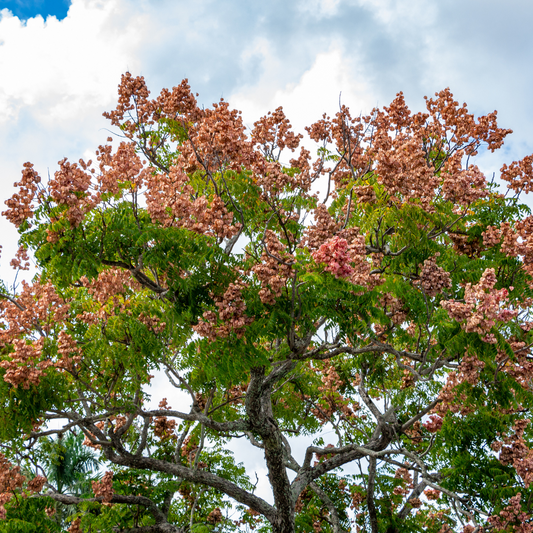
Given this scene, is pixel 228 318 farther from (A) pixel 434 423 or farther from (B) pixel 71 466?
(B) pixel 71 466

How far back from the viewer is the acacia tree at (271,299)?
5.55 m

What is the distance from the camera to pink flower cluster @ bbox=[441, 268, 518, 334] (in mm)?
5102

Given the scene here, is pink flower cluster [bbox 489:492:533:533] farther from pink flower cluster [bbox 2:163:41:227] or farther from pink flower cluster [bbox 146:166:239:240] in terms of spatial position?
pink flower cluster [bbox 2:163:41:227]

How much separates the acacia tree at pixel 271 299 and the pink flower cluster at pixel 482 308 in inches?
0.8

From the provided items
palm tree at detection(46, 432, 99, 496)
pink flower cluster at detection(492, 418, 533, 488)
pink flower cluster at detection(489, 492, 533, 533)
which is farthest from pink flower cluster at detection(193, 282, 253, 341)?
palm tree at detection(46, 432, 99, 496)

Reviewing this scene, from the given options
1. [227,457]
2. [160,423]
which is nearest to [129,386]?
[160,423]

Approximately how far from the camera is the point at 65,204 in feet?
17.7

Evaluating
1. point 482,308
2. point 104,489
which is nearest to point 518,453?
point 482,308

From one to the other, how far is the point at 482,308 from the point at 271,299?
2349 millimetres

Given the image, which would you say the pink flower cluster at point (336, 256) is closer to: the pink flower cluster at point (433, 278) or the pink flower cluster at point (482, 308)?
the pink flower cluster at point (482, 308)

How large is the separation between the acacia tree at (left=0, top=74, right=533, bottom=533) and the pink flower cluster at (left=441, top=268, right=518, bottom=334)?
2 cm

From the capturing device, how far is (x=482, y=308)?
16.8 feet

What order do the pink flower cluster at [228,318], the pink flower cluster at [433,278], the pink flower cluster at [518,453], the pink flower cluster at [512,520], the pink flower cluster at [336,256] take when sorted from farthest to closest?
the pink flower cluster at [518,453], the pink flower cluster at [512,520], the pink flower cluster at [433,278], the pink flower cluster at [228,318], the pink flower cluster at [336,256]

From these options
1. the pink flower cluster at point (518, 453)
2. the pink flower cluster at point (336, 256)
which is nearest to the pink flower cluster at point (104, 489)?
the pink flower cluster at point (336, 256)
